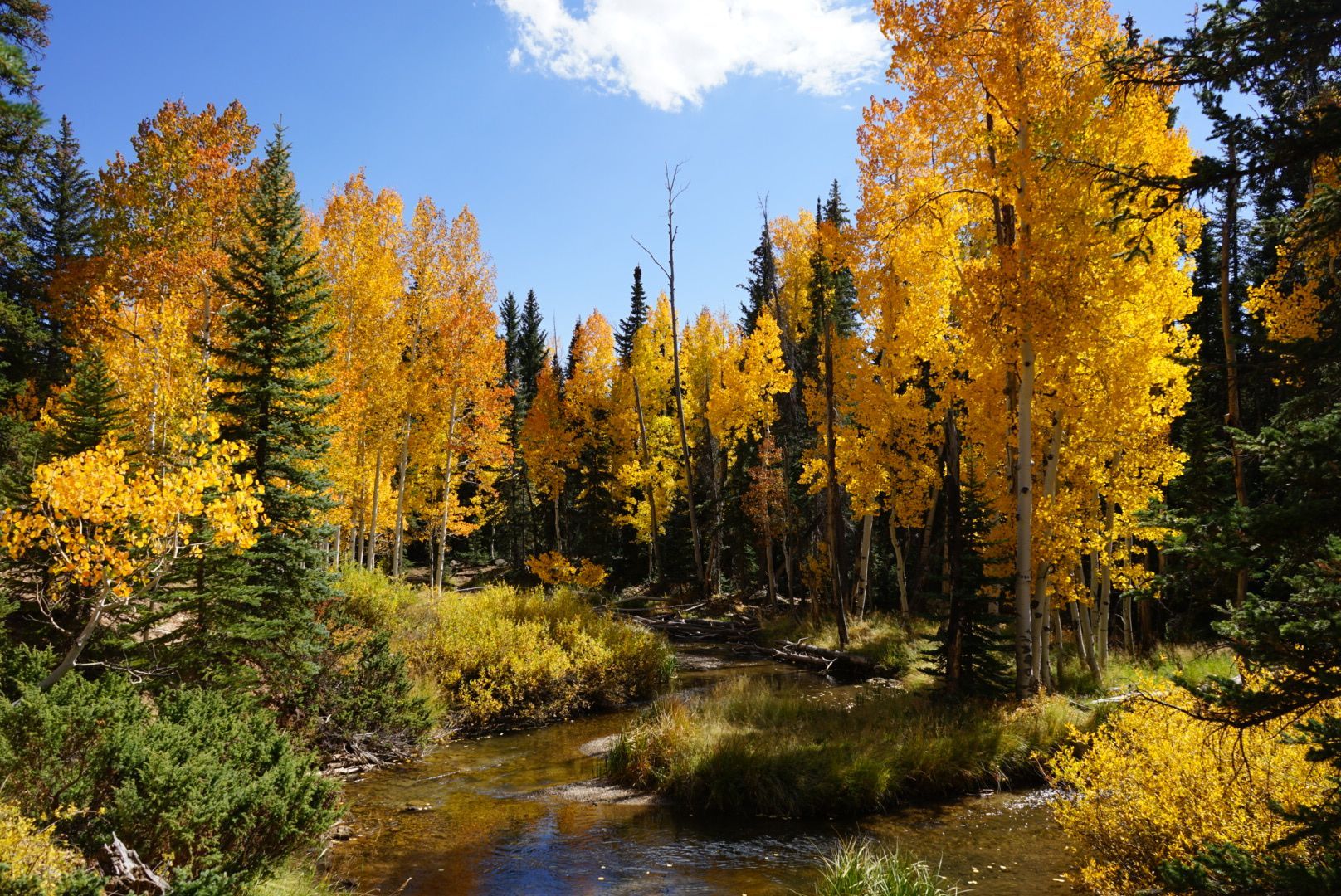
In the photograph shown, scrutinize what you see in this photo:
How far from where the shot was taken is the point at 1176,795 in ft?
18.6

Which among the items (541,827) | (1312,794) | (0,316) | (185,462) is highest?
(0,316)

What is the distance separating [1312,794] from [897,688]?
9.51m

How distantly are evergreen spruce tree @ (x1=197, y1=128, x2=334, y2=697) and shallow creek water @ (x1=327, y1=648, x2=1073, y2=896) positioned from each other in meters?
2.49

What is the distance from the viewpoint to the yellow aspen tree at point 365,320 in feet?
65.8

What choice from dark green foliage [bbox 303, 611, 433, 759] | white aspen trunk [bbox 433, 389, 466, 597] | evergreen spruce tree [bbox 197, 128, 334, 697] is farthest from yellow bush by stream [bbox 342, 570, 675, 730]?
white aspen trunk [bbox 433, 389, 466, 597]

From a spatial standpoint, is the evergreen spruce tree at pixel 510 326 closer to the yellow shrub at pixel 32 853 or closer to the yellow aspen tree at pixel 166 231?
the yellow aspen tree at pixel 166 231

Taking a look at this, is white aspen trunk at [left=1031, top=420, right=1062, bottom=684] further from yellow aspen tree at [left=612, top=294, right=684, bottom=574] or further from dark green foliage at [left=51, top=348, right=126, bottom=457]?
yellow aspen tree at [left=612, top=294, right=684, bottom=574]

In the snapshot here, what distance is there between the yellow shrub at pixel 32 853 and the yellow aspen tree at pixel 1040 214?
35.6 feet

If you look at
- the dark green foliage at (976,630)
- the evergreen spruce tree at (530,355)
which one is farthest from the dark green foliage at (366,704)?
the evergreen spruce tree at (530,355)

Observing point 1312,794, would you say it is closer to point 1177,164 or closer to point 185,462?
point 1177,164

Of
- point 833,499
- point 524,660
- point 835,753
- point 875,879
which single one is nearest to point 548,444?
point 833,499

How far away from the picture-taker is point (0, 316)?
1622 cm

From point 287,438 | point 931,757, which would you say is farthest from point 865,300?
point 287,438

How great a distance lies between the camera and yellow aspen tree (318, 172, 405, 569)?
789 inches
